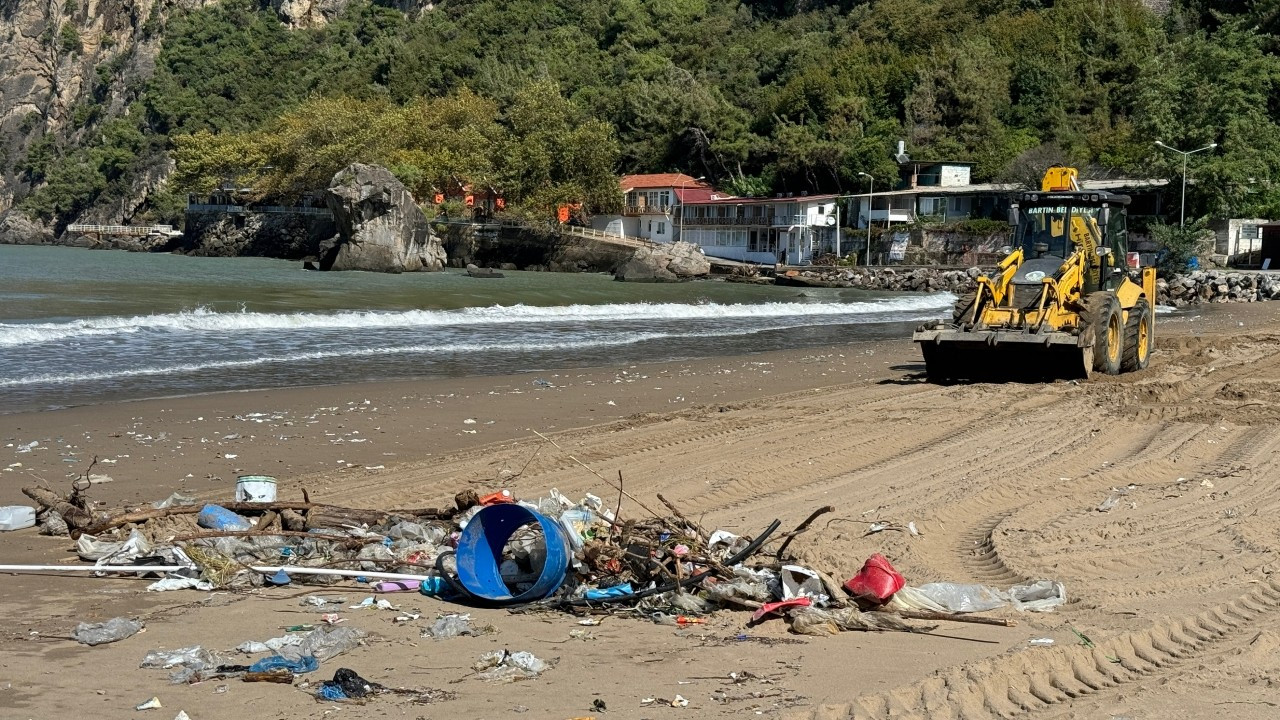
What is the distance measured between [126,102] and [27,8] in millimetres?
34764

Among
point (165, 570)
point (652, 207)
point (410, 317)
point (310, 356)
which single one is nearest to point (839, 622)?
point (165, 570)

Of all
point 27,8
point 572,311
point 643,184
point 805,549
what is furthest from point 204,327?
point 27,8

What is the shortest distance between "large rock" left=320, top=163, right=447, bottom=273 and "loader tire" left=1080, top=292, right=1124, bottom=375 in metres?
55.9

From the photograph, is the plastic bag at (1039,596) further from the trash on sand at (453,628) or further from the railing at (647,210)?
the railing at (647,210)

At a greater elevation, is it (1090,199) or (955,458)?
(1090,199)

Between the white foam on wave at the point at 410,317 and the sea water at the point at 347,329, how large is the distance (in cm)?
6

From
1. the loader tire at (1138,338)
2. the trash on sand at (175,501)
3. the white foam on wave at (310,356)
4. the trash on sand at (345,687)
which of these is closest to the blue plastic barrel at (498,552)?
the trash on sand at (345,687)

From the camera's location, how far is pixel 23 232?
13225 cm

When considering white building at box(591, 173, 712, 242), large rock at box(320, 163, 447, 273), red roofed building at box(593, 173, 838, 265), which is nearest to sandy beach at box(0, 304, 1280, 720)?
large rock at box(320, 163, 447, 273)

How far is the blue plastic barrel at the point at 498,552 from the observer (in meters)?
7.23

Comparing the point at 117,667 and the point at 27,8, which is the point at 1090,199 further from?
the point at 27,8

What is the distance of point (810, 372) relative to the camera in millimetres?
20375

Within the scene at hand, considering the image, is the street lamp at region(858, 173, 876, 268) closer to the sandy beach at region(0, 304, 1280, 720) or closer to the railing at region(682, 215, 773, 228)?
the railing at region(682, 215, 773, 228)

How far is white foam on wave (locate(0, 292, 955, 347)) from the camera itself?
82.7ft
